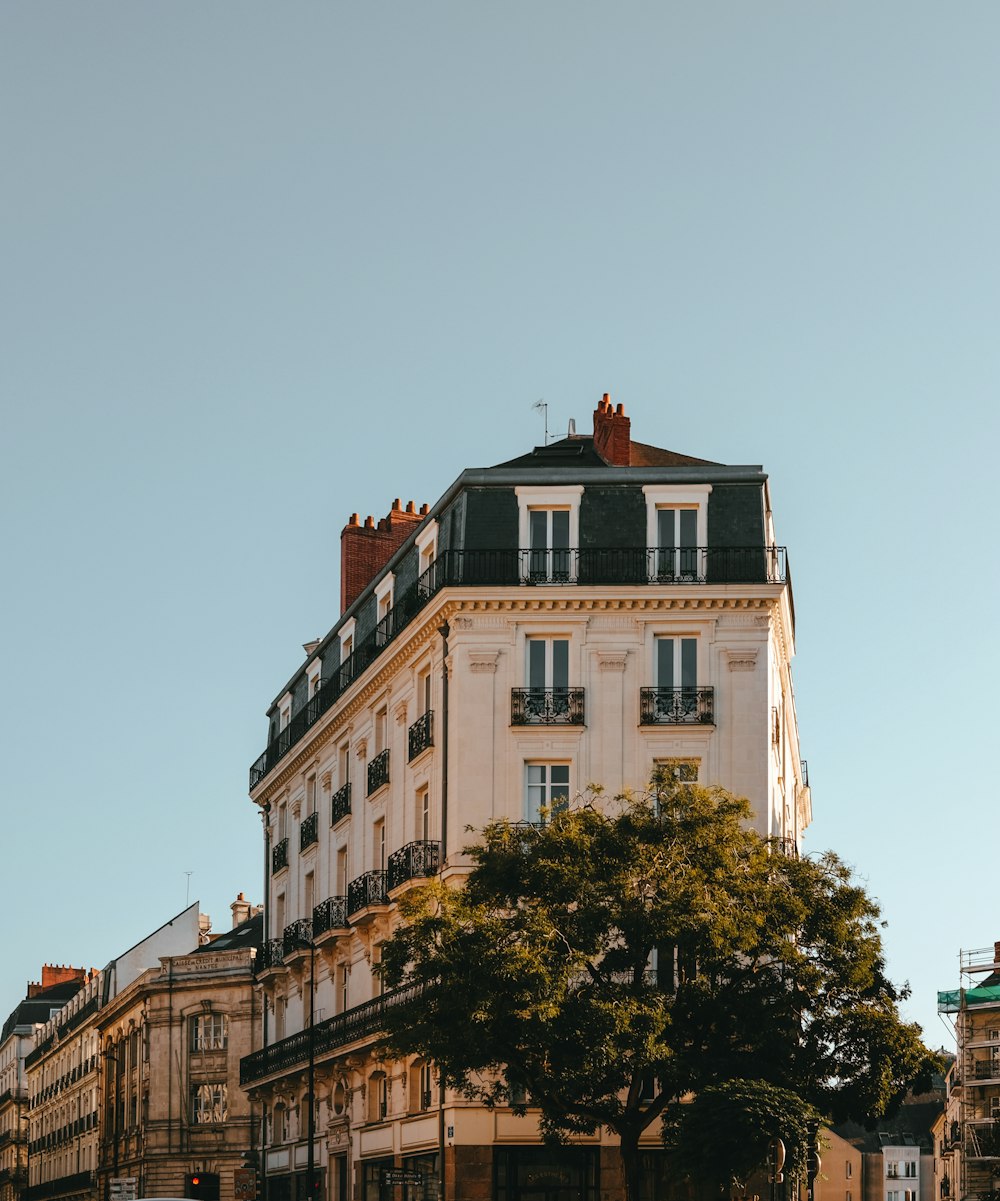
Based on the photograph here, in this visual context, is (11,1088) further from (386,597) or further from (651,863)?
(651,863)

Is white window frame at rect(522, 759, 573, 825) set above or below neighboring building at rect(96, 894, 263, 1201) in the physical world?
above

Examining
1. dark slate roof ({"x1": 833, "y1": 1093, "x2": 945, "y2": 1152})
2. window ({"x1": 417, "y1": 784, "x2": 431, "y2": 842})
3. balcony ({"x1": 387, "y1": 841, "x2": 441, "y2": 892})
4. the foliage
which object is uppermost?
window ({"x1": 417, "y1": 784, "x2": 431, "y2": 842})

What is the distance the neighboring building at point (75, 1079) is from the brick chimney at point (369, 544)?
142 ft

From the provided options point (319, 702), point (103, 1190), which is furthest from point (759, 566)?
point (103, 1190)

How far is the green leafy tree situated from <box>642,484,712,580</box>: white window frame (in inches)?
374

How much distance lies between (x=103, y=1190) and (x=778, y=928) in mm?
65032

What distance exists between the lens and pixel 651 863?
36938 mm

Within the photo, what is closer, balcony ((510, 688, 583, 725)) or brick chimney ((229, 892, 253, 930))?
balcony ((510, 688, 583, 725))

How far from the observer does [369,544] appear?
Result: 61.8 m

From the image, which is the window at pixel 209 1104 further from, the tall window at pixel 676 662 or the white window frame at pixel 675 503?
the white window frame at pixel 675 503

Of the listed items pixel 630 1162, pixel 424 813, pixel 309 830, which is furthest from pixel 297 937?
pixel 630 1162

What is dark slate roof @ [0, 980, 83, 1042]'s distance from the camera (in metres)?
152

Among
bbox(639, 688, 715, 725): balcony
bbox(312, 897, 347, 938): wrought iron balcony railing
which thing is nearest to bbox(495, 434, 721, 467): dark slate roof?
bbox(639, 688, 715, 725): balcony

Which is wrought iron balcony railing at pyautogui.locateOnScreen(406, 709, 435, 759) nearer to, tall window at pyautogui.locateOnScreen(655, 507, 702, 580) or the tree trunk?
tall window at pyautogui.locateOnScreen(655, 507, 702, 580)
